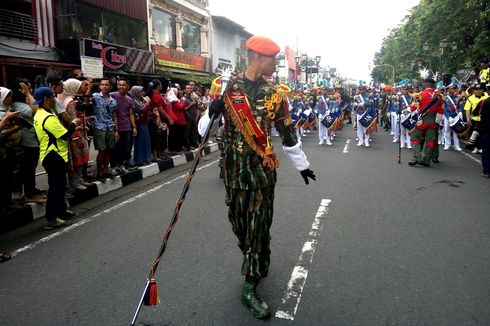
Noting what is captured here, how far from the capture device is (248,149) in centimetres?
304

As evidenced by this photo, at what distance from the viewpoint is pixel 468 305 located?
3068mm

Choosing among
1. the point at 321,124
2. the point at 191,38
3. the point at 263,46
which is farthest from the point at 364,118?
the point at 191,38

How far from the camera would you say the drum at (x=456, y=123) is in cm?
1175

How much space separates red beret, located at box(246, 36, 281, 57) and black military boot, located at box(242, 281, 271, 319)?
172 centimetres

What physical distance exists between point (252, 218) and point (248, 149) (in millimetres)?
511

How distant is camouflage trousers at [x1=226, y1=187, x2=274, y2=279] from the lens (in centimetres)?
305

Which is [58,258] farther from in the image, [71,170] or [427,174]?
[427,174]

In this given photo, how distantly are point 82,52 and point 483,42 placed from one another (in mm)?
14475

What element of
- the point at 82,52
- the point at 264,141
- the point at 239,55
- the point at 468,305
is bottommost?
the point at 468,305

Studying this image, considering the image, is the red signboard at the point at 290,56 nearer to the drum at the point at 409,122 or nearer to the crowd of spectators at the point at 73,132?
the drum at the point at 409,122

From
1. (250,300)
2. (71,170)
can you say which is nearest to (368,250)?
(250,300)

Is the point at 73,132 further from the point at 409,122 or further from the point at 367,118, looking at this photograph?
the point at 367,118

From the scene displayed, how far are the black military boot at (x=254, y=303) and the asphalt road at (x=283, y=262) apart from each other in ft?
0.18

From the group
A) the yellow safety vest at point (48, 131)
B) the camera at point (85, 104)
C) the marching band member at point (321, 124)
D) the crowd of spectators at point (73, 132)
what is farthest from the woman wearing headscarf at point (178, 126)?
the yellow safety vest at point (48, 131)
